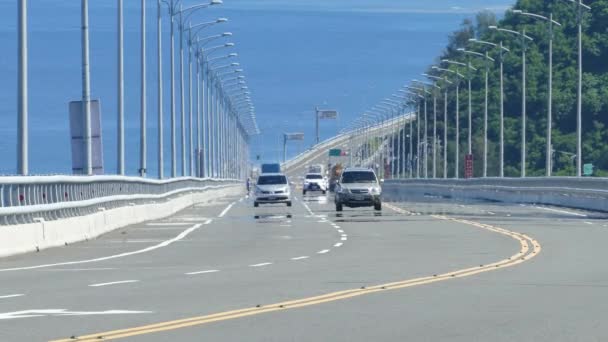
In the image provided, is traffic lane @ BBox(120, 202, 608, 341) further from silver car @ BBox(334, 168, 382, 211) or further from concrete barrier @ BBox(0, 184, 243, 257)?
silver car @ BBox(334, 168, 382, 211)

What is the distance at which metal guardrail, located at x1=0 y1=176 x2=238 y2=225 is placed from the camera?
30.4 metres

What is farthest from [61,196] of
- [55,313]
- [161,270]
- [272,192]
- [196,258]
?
[272,192]

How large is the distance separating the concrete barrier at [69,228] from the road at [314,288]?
0.42m

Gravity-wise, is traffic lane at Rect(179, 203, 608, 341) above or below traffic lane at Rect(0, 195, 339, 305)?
below

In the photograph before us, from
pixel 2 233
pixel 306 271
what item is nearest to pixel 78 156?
pixel 2 233

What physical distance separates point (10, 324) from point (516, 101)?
6478 inches

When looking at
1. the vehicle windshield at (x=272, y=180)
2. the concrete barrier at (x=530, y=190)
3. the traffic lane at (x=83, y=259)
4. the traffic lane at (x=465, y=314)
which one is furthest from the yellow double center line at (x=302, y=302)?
the vehicle windshield at (x=272, y=180)

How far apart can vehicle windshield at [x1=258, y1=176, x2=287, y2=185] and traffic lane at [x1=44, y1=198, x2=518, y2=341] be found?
118 feet

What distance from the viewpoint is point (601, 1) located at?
176625 millimetres

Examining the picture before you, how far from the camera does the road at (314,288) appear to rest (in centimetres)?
1563

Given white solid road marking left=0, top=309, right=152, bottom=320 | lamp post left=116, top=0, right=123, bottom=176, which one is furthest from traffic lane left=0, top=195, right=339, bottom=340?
lamp post left=116, top=0, right=123, bottom=176

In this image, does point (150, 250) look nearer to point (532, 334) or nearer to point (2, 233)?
point (2, 233)

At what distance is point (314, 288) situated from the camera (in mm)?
20703

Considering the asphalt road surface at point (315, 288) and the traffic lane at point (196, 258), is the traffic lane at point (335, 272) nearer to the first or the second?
the asphalt road surface at point (315, 288)
